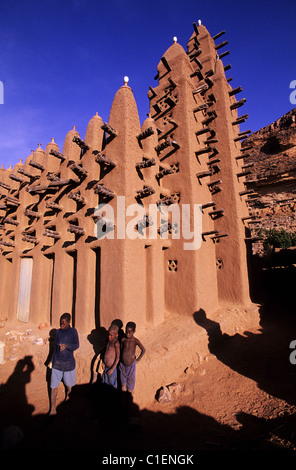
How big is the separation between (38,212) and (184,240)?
6.06 m

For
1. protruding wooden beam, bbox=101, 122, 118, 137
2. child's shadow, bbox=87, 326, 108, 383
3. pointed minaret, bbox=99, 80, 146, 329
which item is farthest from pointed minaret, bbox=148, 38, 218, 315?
child's shadow, bbox=87, 326, 108, 383

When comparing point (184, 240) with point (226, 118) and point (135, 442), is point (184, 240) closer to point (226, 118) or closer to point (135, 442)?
point (135, 442)

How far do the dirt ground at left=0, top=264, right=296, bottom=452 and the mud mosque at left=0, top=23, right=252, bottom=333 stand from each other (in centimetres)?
157

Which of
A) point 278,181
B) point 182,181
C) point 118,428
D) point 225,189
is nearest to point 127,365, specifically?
point 118,428

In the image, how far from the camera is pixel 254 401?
4.34 meters

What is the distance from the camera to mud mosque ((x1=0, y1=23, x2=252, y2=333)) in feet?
19.7

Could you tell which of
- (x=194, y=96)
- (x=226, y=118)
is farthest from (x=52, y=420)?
(x=226, y=118)

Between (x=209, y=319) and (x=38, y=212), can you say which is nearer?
(x=209, y=319)

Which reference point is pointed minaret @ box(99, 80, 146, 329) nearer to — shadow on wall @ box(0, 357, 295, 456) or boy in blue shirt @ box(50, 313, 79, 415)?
boy in blue shirt @ box(50, 313, 79, 415)

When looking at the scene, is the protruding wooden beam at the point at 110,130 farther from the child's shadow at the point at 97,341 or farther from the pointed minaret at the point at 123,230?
the child's shadow at the point at 97,341

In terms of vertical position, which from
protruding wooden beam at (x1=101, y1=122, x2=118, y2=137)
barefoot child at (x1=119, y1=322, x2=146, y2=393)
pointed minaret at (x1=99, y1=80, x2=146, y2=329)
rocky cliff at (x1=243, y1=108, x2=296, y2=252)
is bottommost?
barefoot child at (x1=119, y1=322, x2=146, y2=393)

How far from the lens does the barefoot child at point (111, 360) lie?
397 centimetres

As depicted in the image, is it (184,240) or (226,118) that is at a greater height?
(226,118)

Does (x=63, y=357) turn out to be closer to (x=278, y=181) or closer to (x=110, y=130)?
(x=110, y=130)
